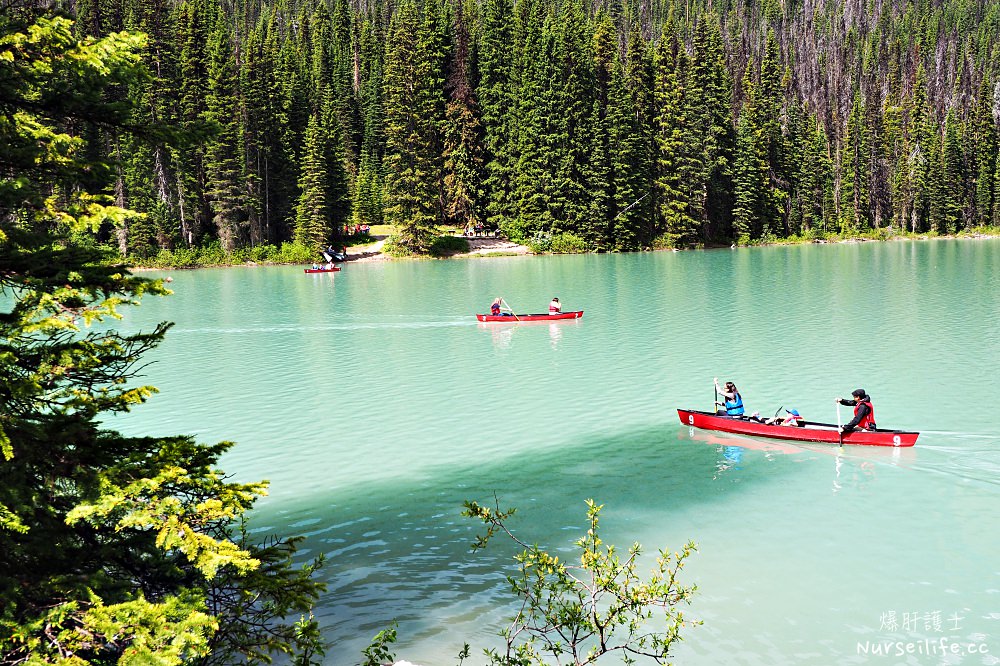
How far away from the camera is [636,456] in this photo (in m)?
16.8

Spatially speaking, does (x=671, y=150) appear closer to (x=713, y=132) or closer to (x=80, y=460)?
(x=713, y=132)

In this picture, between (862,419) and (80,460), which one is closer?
(80,460)

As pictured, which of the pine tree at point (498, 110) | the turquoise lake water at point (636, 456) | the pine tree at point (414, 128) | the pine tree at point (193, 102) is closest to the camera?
the turquoise lake water at point (636, 456)

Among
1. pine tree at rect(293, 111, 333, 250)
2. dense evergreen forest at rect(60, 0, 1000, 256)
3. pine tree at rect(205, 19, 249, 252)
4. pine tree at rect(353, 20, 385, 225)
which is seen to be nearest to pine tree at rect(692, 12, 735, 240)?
dense evergreen forest at rect(60, 0, 1000, 256)

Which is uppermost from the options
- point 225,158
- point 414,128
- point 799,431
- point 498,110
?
point 498,110

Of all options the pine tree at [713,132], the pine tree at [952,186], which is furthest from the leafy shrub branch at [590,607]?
the pine tree at [952,186]

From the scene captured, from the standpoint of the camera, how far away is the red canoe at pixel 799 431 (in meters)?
16.7

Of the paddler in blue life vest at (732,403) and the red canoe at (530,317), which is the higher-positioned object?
the red canoe at (530,317)

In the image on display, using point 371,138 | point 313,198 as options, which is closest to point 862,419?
point 313,198

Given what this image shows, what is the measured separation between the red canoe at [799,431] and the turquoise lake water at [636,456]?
9.5 inches

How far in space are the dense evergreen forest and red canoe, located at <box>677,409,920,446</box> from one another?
2235 inches

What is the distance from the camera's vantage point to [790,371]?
959 inches

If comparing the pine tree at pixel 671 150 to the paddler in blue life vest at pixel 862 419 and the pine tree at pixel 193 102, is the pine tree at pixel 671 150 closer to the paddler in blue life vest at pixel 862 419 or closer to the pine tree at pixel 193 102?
the pine tree at pixel 193 102

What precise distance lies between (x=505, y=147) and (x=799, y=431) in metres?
67.4
